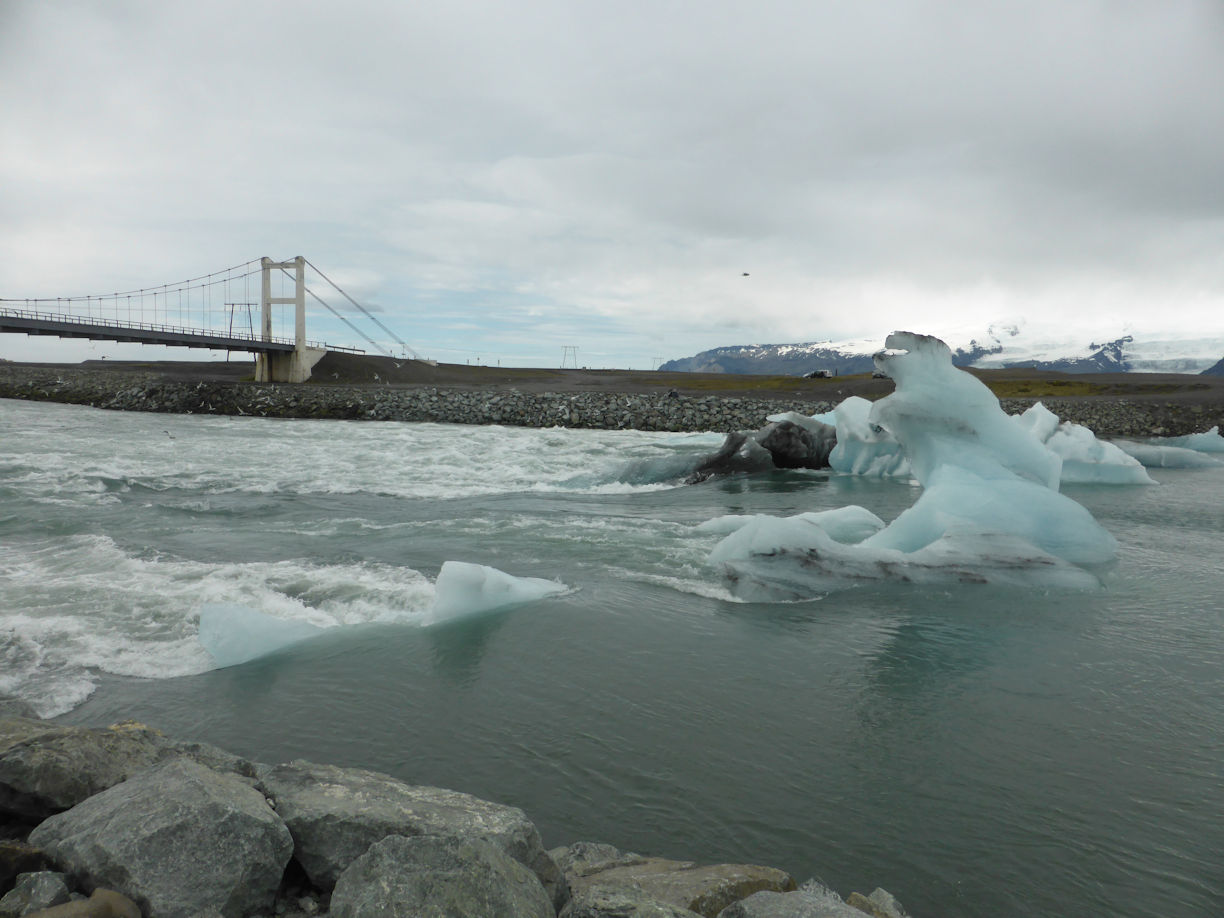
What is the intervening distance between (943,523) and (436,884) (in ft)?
27.0

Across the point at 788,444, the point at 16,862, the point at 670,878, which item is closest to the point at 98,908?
the point at 16,862

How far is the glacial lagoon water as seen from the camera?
3.91 m

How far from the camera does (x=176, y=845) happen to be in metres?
2.73

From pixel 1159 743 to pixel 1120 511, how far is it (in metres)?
10.8

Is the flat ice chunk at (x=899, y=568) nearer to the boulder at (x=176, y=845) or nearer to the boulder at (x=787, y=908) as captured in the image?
the boulder at (x=787, y=908)

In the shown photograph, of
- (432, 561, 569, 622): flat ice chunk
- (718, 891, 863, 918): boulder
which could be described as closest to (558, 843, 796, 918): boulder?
(718, 891, 863, 918): boulder

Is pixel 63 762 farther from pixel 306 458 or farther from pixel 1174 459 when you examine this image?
pixel 1174 459

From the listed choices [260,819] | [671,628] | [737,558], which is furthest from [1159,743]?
[260,819]

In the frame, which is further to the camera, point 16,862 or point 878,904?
point 878,904

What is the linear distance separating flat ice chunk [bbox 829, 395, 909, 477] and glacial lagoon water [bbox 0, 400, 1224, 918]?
7440 mm

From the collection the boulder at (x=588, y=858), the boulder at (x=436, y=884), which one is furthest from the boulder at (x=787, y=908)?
the boulder at (x=588, y=858)

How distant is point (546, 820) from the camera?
13.1 feet

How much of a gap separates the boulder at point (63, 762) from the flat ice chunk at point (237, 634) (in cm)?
219

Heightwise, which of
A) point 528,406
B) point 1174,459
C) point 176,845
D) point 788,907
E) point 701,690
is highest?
point 528,406
